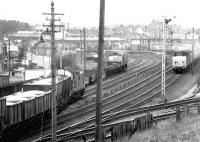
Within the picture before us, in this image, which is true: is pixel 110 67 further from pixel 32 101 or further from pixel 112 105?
pixel 32 101

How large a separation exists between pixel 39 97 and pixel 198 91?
23056 mm

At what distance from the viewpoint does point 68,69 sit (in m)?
39.1

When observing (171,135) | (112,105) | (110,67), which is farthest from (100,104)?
(110,67)

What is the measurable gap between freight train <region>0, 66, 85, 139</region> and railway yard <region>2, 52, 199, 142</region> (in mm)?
474

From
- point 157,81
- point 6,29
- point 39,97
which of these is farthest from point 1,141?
point 6,29

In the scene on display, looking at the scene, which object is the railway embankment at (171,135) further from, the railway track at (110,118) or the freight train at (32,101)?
the freight train at (32,101)

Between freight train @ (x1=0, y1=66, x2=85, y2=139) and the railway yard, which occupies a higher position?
freight train @ (x1=0, y1=66, x2=85, y2=139)

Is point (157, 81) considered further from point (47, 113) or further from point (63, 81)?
point (47, 113)

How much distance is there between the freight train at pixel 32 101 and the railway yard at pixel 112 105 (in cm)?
47

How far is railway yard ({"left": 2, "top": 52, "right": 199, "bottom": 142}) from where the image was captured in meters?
22.3

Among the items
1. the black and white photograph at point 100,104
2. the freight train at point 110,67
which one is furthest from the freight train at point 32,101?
the freight train at point 110,67

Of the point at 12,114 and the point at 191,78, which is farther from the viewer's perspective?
the point at 191,78

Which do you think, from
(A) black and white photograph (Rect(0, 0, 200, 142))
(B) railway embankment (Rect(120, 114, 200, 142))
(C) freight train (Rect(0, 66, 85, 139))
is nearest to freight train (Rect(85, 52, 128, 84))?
(A) black and white photograph (Rect(0, 0, 200, 142))

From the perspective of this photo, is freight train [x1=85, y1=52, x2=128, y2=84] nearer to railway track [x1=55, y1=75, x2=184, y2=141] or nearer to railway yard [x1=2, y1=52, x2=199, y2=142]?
railway yard [x1=2, y1=52, x2=199, y2=142]
